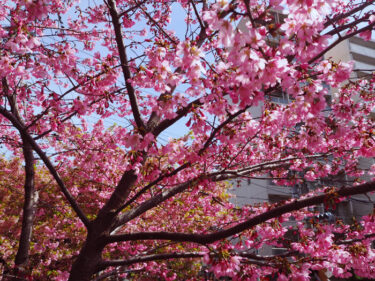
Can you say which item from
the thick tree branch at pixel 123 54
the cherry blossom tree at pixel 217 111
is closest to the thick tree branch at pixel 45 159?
the cherry blossom tree at pixel 217 111

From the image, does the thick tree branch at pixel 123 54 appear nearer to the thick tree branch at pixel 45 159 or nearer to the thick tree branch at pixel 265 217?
the thick tree branch at pixel 45 159

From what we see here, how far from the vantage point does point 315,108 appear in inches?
102

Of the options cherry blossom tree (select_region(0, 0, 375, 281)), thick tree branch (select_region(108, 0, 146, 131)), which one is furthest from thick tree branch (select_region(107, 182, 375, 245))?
thick tree branch (select_region(108, 0, 146, 131))

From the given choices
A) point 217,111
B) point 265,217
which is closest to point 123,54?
point 217,111

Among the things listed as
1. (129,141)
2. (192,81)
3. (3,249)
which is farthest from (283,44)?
(3,249)

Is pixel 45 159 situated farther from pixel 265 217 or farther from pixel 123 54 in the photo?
pixel 265 217

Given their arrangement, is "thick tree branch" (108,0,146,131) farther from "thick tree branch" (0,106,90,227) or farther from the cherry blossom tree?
"thick tree branch" (0,106,90,227)

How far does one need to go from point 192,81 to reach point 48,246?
735 centimetres

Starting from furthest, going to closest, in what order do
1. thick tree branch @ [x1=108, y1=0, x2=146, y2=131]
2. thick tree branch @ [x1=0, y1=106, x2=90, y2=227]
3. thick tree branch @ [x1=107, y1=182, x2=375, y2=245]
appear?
thick tree branch @ [x1=108, y1=0, x2=146, y2=131] < thick tree branch @ [x1=0, y1=106, x2=90, y2=227] < thick tree branch @ [x1=107, y1=182, x2=375, y2=245]

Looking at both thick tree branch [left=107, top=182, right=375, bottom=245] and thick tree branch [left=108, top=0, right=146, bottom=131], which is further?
thick tree branch [left=108, top=0, right=146, bottom=131]

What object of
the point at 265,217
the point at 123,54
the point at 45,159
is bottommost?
the point at 265,217

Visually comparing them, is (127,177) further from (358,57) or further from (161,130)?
(358,57)

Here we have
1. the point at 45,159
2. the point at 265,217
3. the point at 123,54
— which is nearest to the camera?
the point at 265,217

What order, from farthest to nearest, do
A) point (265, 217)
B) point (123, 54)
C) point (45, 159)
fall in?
point (123, 54)
point (45, 159)
point (265, 217)
